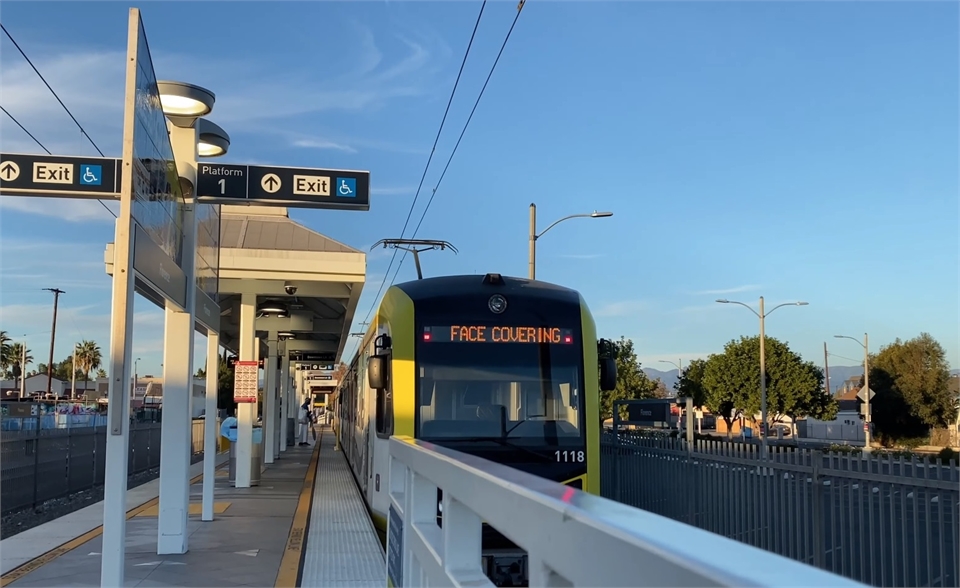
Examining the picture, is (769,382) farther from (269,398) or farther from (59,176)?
(59,176)

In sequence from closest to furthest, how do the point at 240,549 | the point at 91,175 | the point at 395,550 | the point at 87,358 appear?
1. the point at 395,550
2. the point at 91,175
3. the point at 240,549
4. the point at 87,358

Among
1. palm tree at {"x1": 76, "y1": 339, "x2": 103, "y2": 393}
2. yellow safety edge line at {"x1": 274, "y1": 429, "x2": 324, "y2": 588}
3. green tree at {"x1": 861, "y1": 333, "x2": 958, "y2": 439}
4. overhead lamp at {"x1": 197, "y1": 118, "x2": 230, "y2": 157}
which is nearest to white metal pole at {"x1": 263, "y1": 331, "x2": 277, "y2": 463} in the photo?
yellow safety edge line at {"x1": 274, "y1": 429, "x2": 324, "y2": 588}

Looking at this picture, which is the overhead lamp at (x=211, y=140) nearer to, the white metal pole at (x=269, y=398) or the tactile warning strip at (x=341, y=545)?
the tactile warning strip at (x=341, y=545)

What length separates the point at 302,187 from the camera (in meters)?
9.84

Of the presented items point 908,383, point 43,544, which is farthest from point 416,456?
point 908,383

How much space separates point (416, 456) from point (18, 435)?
1340cm

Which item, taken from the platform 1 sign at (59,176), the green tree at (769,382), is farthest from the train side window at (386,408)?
the green tree at (769,382)

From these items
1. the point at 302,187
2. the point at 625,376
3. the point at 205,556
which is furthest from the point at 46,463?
the point at 625,376

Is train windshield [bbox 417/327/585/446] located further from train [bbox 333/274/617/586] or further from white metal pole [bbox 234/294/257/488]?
white metal pole [bbox 234/294/257/488]

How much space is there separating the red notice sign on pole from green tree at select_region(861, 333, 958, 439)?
49767 mm

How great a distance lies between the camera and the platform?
8.45 metres

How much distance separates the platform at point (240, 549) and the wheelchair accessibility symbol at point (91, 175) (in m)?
3.76

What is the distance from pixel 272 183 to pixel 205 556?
4151mm

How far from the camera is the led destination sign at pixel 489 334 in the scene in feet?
30.1
